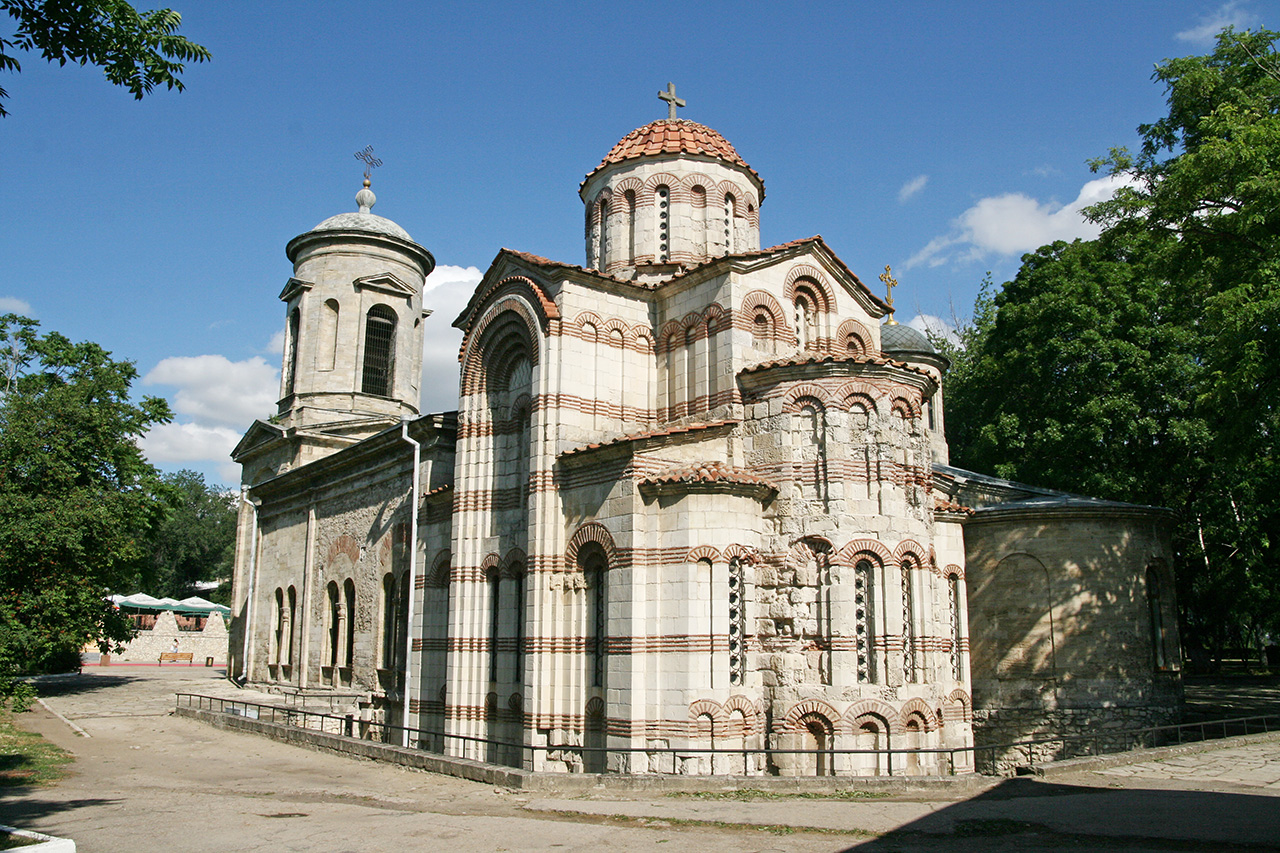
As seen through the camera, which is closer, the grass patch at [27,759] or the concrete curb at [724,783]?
the concrete curb at [724,783]

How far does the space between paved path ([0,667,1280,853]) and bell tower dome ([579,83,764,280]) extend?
35.6ft

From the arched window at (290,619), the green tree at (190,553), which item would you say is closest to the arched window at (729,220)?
the arched window at (290,619)

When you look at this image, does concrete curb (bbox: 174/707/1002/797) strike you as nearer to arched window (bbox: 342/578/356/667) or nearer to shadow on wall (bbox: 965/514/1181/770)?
shadow on wall (bbox: 965/514/1181/770)

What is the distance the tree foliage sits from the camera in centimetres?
1446

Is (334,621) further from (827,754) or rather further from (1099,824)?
(1099,824)

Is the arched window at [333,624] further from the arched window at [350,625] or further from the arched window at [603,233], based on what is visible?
the arched window at [603,233]

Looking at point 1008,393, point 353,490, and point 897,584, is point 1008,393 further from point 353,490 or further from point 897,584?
point 353,490

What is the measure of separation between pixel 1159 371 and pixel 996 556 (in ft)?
27.0

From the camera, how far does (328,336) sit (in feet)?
96.1

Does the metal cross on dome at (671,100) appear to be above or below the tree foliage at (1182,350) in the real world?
above

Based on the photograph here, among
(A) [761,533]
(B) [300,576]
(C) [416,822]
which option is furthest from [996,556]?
(B) [300,576]

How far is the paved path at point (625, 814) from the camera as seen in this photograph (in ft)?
27.8

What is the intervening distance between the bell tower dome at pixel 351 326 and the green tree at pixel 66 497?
4422 mm

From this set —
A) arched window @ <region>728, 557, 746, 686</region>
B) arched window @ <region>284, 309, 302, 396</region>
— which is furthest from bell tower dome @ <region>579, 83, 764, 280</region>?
arched window @ <region>284, 309, 302, 396</region>
